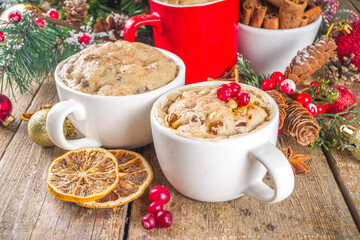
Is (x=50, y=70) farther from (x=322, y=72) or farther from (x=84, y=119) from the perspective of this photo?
(x=322, y=72)

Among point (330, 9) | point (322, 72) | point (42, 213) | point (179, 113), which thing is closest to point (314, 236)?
point (179, 113)

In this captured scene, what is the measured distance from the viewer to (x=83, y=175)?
1.01 metres

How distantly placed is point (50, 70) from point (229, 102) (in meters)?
0.94

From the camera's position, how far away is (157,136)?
3.15ft

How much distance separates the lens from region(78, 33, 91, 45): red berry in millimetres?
1510

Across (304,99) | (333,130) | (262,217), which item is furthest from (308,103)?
(262,217)

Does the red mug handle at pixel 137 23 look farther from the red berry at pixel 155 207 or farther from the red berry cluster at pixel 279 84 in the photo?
the red berry at pixel 155 207

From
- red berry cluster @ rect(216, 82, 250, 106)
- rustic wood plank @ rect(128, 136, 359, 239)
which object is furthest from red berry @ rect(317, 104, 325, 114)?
red berry cluster @ rect(216, 82, 250, 106)

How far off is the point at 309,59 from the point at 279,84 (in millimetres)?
178

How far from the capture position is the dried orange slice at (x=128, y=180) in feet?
3.19

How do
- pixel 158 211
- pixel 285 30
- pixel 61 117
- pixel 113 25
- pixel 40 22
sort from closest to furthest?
1. pixel 158 211
2. pixel 61 117
3. pixel 285 30
4. pixel 40 22
5. pixel 113 25

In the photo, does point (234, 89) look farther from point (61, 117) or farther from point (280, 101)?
point (61, 117)

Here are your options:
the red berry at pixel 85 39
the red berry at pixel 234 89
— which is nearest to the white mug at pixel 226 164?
the red berry at pixel 234 89

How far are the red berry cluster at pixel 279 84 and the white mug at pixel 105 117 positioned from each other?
0.93 feet
